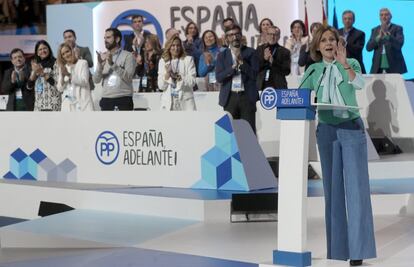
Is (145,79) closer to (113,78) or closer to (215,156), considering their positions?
(113,78)

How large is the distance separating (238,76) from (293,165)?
5407 millimetres

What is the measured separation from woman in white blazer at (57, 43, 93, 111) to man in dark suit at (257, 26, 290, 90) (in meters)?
2.20

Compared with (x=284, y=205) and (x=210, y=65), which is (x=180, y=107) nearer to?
(x=210, y=65)

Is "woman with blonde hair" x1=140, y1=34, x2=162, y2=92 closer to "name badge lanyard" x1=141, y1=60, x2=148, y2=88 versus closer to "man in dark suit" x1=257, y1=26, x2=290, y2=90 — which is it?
"name badge lanyard" x1=141, y1=60, x2=148, y2=88

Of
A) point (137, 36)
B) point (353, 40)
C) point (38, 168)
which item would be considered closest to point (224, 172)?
point (38, 168)

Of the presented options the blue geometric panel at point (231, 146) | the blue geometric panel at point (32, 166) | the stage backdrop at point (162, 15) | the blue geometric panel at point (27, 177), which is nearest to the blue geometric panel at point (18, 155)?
the blue geometric panel at point (32, 166)

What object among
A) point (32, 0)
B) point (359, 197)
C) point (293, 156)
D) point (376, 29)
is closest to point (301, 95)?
point (293, 156)

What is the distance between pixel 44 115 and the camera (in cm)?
1120

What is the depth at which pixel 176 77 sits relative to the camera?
36.4 feet

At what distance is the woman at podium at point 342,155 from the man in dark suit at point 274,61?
17.9ft

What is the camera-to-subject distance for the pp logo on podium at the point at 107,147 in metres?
10.3

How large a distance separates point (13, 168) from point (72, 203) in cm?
193

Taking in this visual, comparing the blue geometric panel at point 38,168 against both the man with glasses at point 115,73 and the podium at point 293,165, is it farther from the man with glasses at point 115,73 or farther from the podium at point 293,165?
the podium at point 293,165

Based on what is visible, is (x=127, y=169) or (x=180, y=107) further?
(x=180, y=107)
